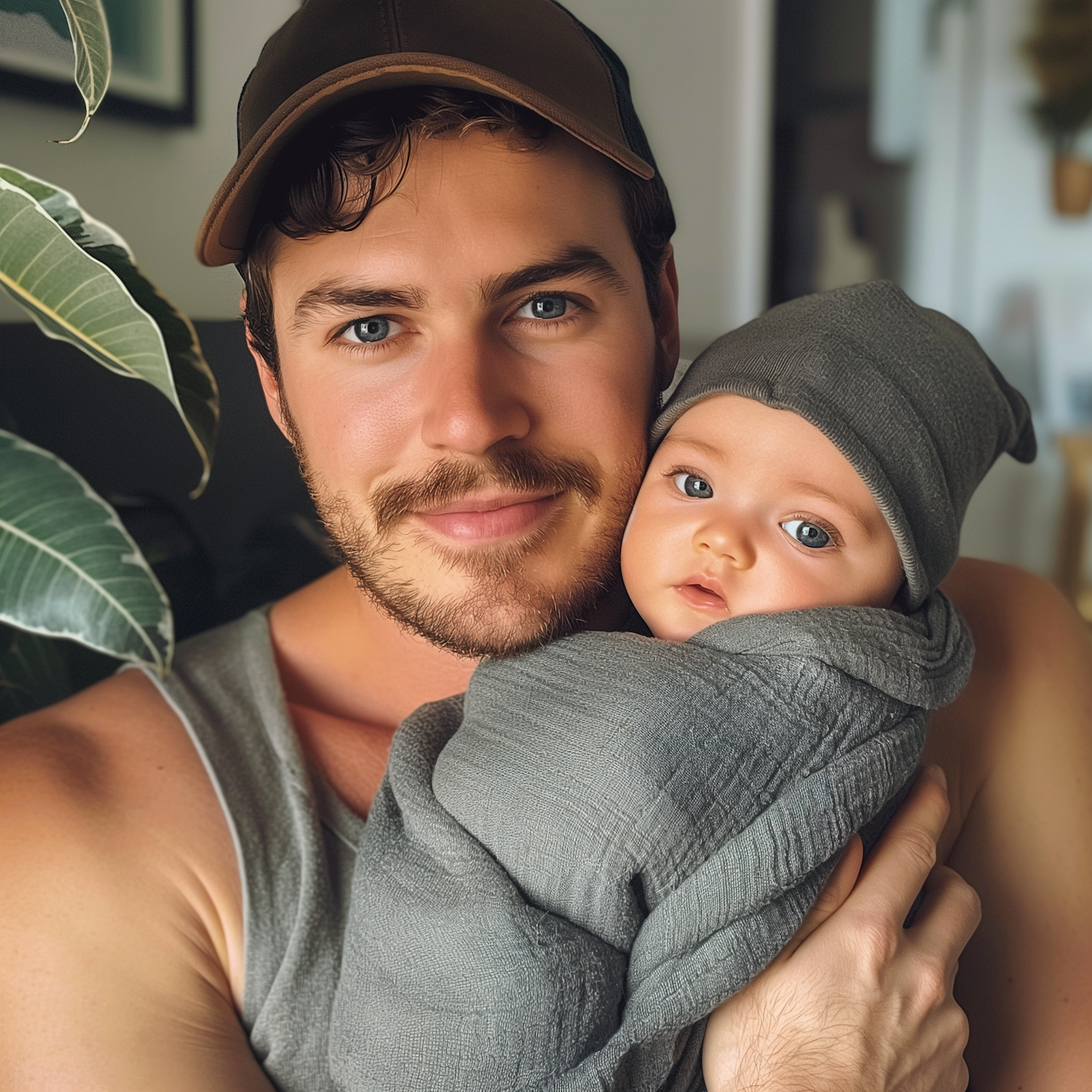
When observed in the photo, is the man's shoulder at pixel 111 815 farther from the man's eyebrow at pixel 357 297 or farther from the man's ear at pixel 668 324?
the man's ear at pixel 668 324

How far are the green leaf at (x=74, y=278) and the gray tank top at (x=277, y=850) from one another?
0.38 metres

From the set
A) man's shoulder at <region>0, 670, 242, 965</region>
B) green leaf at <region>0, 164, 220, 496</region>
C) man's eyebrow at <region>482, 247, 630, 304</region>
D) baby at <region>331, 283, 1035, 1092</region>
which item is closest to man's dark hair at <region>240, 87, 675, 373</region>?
man's eyebrow at <region>482, 247, 630, 304</region>

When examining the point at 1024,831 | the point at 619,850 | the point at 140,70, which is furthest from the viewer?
the point at 140,70

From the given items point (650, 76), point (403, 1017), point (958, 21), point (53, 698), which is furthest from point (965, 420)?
point (958, 21)

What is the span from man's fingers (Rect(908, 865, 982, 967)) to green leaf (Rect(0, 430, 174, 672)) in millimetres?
758

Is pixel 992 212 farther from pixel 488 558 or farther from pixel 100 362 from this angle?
pixel 100 362

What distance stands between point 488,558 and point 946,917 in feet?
1.94

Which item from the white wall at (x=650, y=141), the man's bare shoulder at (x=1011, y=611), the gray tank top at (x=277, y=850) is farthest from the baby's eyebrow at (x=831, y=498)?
the white wall at (x=650, y=141)

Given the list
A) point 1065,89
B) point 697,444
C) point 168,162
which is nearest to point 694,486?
point 697,444

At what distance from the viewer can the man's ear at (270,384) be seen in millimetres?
1319

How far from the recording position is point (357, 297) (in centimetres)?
111

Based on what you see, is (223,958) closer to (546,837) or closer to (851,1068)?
(546,837)

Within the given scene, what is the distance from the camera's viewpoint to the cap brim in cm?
102

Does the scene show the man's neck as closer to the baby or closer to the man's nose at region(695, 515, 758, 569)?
the baby
